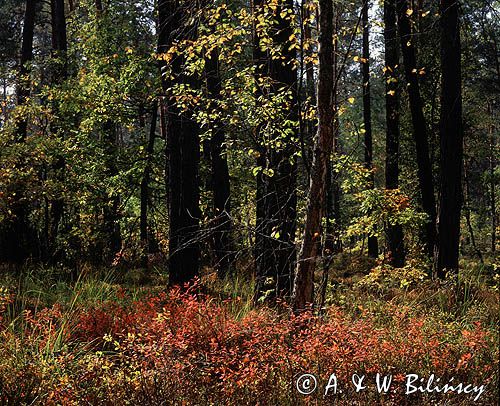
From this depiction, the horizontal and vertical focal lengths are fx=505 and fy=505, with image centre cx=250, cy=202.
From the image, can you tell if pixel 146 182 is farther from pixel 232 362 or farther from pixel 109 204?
pixel 232 362

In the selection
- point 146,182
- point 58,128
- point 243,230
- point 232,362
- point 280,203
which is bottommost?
point 232,362

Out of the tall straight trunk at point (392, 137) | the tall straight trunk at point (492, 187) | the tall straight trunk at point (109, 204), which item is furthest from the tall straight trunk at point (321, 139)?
the tall straight trunk at point (492, 187)

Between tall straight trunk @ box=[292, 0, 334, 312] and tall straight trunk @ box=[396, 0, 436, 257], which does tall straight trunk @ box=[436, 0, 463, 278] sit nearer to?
tall straight trunk @ box=[396, 0, 436, 257]

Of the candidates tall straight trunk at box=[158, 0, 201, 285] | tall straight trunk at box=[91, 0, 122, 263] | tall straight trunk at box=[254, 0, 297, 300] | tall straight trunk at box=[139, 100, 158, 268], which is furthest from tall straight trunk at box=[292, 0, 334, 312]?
tall straight trunk at box=[91, 0, 122, 263]

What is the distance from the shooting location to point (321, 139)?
5188 millimetres

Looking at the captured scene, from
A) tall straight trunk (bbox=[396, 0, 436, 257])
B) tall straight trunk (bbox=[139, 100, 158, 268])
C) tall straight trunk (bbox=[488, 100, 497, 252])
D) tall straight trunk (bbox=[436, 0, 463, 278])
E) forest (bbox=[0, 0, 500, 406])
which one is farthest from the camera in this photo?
tall straight trunk (bbox=[488, 100, 497, 252])

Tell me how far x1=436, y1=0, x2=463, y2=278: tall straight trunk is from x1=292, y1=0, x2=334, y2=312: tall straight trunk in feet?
16.5

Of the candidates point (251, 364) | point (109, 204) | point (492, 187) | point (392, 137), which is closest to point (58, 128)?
point (109, 204)

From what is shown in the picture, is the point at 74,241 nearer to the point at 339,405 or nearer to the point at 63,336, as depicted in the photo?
the point at 63,336

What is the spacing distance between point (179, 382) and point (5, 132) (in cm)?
845

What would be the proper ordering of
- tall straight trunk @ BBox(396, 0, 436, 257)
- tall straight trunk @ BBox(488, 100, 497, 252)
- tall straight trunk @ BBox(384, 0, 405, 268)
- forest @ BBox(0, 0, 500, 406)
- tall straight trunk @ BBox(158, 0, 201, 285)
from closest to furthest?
forest @ BBox(0, 0, 500, 406), tall straight trunk @ BBox(158, 0, 201, 285), tall straight trunk @ BBox(396, 0, 436, 257), tall straight trunk @ BBox(384, 0, 405, 268), tall straight trunk @ BBox(488, 100, 497, 252)

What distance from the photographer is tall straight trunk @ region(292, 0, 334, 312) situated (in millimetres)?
5125

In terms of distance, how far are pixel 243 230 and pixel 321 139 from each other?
322cm

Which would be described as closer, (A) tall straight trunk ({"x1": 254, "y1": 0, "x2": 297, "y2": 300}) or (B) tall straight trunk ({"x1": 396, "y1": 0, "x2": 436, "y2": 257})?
A: (A) tall straight trunk ({"x1": 254, "y1": 0, "x2": 297, "y2": 300})
